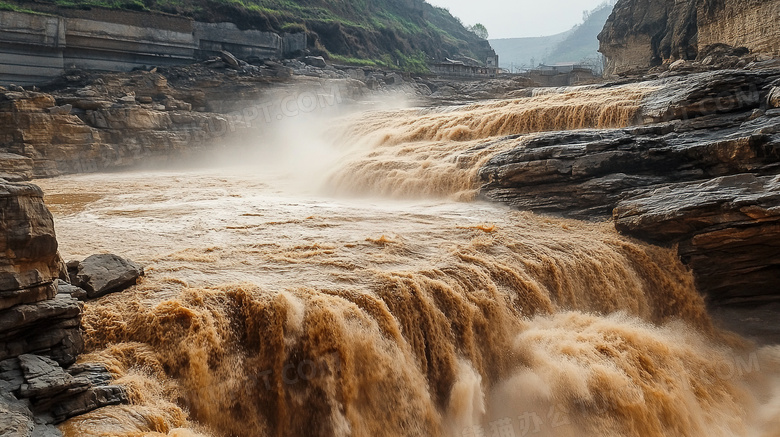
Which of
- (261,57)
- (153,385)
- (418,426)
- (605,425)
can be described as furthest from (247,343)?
(261,57)

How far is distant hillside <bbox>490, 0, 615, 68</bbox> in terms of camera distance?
10261 centimetres

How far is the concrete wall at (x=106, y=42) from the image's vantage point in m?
19.6

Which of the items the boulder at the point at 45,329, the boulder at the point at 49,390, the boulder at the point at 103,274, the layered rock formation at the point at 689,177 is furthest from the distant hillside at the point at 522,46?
the boulder at the point at 49,390

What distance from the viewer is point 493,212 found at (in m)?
10.1

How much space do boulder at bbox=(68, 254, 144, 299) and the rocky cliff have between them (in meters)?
17.8

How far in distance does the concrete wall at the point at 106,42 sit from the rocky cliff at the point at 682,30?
1707 centimetres

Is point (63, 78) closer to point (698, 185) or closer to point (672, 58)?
point (698, 185)

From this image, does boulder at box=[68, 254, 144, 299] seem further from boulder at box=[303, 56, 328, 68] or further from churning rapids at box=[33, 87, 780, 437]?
boulder at box=[303, 56, 328, 68]

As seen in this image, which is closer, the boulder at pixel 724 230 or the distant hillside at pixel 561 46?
the boulder at pixel 724 230

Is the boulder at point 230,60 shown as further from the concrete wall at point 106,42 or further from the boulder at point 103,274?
→ the boulder at point 103,274

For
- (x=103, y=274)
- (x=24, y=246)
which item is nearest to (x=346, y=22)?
(x=103, y=274)

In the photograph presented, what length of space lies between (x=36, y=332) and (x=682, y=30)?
80.7 feet

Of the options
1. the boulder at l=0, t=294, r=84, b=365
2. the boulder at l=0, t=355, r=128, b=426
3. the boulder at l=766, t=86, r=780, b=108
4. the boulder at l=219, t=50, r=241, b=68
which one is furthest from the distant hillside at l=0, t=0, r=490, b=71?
the boulder at l=766, t=86, r=780, b=108

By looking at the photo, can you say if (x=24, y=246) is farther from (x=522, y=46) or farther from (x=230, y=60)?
(x=522, y=46)
